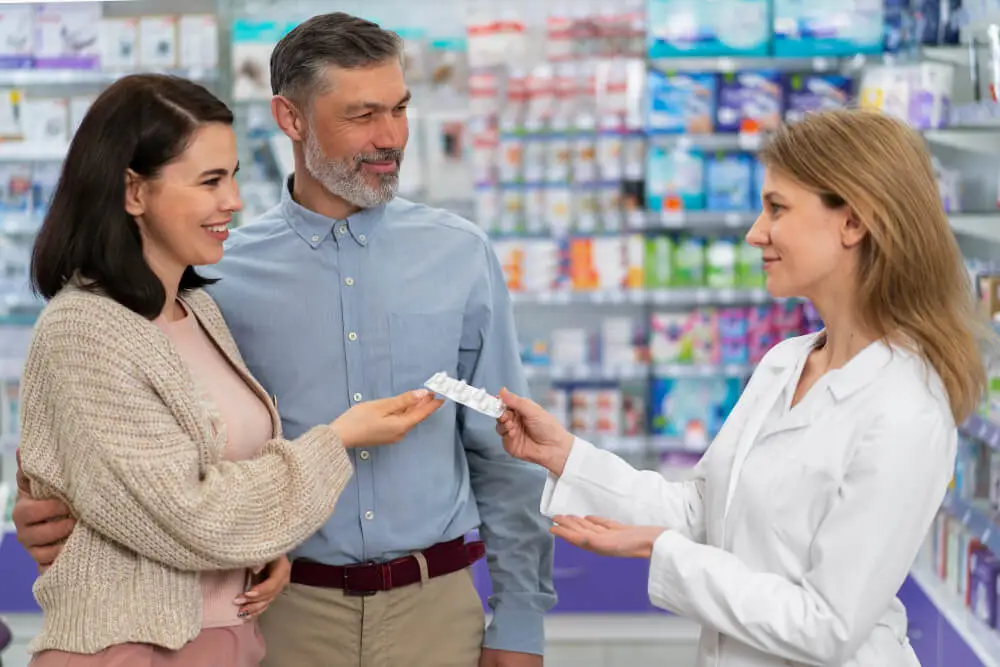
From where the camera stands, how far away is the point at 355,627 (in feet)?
7.04

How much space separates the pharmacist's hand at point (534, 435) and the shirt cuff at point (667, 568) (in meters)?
0.39

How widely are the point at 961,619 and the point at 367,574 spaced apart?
2.59 m

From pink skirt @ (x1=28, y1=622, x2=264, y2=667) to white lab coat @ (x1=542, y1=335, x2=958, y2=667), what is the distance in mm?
646

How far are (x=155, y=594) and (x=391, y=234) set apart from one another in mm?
837

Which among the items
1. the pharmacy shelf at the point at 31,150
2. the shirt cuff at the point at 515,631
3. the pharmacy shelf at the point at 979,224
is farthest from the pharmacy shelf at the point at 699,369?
the shirt cuff at the point at 515,631

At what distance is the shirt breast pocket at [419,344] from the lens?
2.23 metres

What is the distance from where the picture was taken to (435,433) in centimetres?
225

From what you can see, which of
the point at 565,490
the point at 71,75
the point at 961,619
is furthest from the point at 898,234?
the point at 71,75

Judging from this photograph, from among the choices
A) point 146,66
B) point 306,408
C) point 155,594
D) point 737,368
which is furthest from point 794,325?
point 155,594

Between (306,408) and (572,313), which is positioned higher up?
(306,408)

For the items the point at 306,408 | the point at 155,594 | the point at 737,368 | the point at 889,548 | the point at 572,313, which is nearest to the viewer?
the point at 889,548

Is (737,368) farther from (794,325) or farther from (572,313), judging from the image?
(572,313)

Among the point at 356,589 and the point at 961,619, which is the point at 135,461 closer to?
the point at 356,589

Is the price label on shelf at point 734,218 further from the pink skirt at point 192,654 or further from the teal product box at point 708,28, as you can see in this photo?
the pink skirt at point 192,654
